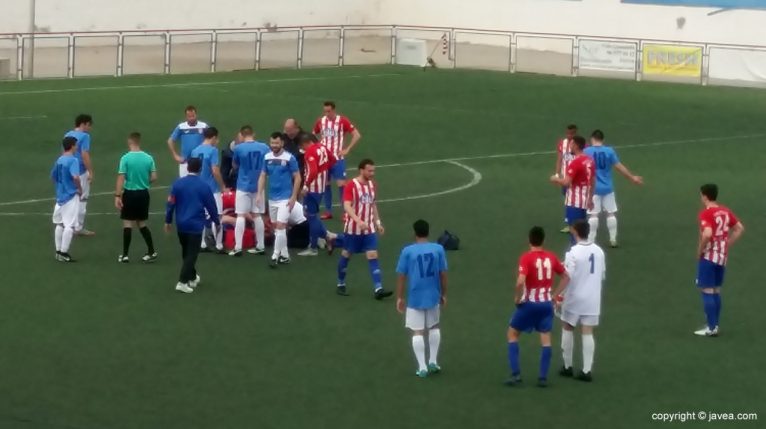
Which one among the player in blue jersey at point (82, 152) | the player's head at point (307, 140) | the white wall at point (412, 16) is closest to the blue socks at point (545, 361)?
the player's head at point (307, 140)

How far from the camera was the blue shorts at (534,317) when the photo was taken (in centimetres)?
1623

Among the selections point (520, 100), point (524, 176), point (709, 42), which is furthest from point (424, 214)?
point (709, 42)

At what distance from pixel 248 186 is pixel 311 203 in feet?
3.95

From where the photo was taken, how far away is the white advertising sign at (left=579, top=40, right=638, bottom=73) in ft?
178

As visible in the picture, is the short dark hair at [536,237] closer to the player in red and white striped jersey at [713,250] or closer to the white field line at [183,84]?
the player in red and white striped jersey at [713,250]

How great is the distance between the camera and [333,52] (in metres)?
61.7

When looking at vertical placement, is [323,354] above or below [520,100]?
below

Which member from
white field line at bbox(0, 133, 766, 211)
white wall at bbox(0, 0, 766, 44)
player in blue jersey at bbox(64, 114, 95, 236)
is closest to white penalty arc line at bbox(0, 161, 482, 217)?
white field line at bbox(0, 133, 766, 211)

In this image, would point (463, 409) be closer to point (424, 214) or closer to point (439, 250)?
point (439, 250)

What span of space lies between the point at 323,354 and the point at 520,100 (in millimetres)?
28915

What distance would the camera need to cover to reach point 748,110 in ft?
146

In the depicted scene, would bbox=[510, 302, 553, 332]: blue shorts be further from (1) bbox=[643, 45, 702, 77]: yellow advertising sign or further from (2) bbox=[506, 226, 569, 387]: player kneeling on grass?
(1) bbox=[643, 45, 702, 77]: yellow advertising sign

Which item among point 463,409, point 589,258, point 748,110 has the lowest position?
point 463,409

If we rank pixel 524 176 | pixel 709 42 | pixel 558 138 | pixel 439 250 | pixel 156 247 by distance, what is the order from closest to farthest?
pixel 439 250 < pixel 156 247 < pixel 524 176 < pixel 558 138 < pixel 709 42
